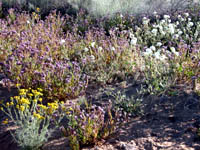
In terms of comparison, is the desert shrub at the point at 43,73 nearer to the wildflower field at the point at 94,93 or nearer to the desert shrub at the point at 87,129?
the wildflower field at the point at 94,93

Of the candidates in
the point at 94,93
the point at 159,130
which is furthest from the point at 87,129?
the point at 94,93

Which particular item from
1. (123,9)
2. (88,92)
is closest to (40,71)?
(88,92)

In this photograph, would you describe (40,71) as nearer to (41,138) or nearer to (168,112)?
(41,138)

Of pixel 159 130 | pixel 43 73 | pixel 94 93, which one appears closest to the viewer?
pixel 159 130

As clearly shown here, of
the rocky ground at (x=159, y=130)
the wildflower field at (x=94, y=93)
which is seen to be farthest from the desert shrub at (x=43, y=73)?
the rocky ground at (x=159, y=130)

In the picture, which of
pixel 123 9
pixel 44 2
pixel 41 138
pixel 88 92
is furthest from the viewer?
pixel 44 2

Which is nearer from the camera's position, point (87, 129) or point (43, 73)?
point (87, 129)

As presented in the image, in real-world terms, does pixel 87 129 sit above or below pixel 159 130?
above

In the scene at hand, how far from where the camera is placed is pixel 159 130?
3244 millimetres

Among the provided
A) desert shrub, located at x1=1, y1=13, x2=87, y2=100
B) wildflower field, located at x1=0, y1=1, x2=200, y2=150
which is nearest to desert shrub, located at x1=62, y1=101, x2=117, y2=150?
wildflower field, located at x1=0, y1=1, x2=200, y2=150

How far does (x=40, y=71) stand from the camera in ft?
14.3

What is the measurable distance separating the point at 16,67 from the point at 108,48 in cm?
176

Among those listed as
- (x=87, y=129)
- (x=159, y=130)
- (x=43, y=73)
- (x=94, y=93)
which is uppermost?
(x=43, y=73)

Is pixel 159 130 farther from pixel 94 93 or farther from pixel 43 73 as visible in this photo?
pixel 43 73
